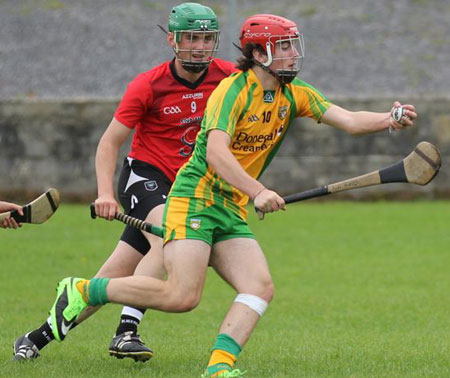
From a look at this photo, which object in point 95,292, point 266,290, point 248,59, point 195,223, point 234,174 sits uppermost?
point 248,59

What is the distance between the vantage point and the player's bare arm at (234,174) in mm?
5816

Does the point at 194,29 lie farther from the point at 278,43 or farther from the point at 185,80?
the point at 278,43

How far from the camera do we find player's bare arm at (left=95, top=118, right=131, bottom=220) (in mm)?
6551

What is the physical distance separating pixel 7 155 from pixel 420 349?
10.7 metres

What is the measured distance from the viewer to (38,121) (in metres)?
17.0

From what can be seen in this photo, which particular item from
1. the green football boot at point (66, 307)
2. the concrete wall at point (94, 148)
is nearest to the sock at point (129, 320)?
the green football boot at point (66, 307)

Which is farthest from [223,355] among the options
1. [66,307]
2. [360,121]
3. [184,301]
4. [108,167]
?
[360,121]

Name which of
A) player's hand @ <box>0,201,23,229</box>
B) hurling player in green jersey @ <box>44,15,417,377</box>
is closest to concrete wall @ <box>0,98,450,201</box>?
player's hand @ <box>0,201,23,229</box>

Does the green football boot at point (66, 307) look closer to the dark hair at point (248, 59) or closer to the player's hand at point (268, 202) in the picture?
the player's hand at point (268, 202)

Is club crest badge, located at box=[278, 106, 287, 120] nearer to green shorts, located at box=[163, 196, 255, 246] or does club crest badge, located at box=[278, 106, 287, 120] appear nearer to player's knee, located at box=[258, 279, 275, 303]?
green shorts, located at box=[163, 196, 255, 246]

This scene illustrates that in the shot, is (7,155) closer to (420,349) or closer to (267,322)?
(267,322)

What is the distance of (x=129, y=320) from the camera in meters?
7.06

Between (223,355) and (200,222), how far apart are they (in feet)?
2.39

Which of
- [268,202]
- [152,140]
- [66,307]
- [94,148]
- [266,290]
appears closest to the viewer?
[268,202]
